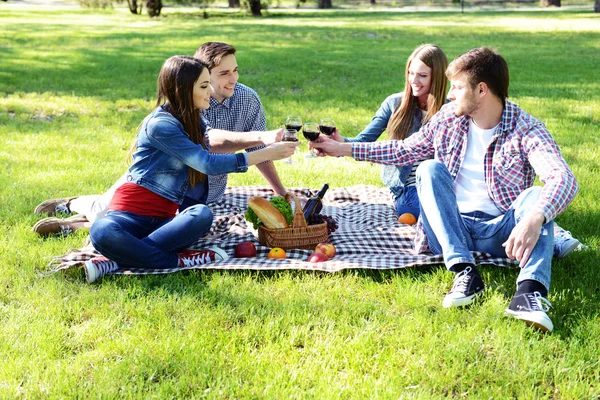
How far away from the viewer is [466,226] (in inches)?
182

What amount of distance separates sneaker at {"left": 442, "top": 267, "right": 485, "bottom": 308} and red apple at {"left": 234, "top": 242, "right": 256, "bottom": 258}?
1.50 meters

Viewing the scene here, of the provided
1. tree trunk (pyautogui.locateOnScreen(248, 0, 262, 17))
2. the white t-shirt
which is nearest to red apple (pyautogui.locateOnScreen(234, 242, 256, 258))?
the white t-shirt

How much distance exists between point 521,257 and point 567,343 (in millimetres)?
519

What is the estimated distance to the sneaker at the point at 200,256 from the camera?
4.83 metres

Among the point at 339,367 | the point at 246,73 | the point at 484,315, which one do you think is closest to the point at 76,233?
the point at 339,367

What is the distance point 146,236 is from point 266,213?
2.87 feet

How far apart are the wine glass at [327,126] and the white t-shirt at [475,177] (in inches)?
39.4

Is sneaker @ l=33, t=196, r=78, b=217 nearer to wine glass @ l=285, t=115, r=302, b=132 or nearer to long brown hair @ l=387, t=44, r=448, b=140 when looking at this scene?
wine glass @ l=285, t=115, r=302, b=132

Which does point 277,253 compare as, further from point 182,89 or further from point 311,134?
point 182,89

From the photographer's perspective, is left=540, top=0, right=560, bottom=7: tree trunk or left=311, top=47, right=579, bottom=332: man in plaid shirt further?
left=540, top=0, right=560, bottom=7: tree trunk

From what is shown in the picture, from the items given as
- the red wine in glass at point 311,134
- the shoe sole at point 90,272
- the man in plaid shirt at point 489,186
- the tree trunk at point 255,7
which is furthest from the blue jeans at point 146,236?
the tree trunk at point 255,7

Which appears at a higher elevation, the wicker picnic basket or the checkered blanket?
the wicker picnic basket

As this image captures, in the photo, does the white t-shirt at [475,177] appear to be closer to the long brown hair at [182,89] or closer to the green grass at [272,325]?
the green grass at [272,325]

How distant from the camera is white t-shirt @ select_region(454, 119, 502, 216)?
4.61 m
